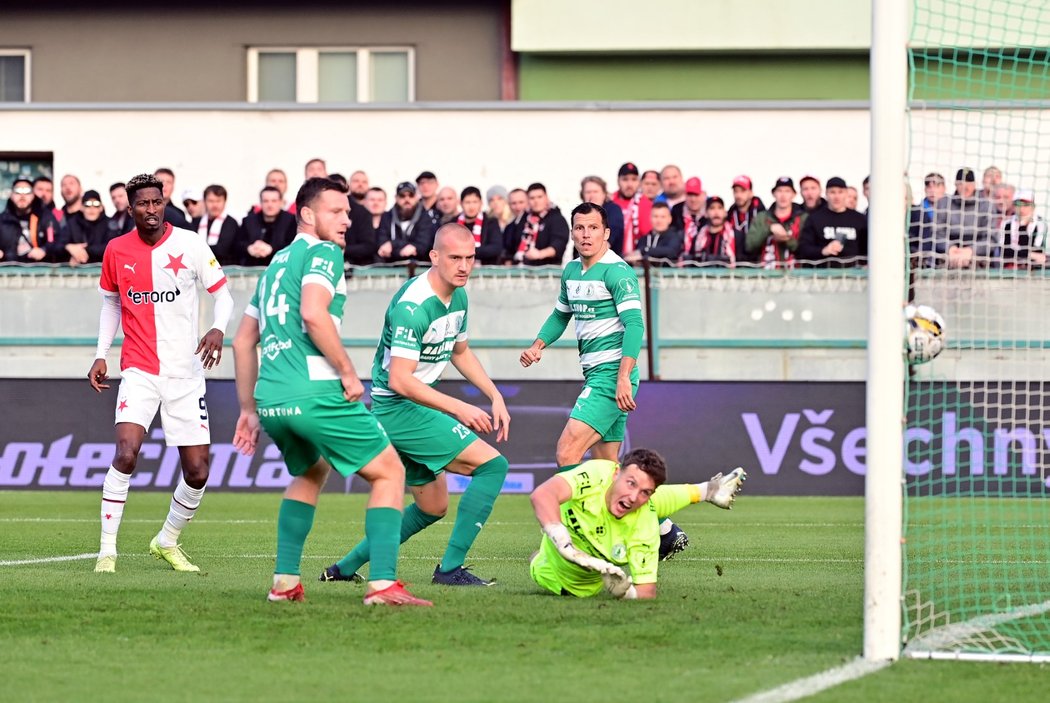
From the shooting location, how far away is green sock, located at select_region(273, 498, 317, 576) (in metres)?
7.91

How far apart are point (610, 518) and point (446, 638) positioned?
1785 mm

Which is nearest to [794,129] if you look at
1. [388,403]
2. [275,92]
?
[275,92]

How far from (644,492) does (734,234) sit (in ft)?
34.4

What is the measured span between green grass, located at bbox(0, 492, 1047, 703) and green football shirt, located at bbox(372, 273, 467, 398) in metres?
1.19

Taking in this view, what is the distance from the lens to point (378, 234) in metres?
18.9

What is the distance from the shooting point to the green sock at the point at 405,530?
8.90 meters

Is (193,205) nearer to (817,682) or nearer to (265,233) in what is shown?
(265,233)

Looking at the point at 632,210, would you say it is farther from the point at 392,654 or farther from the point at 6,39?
the point at 6,39

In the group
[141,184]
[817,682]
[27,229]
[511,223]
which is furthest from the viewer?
[27,229]

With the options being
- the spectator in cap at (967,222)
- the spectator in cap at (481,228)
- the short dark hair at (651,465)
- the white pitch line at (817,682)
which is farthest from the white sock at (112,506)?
the spectator in cap at (481,228)

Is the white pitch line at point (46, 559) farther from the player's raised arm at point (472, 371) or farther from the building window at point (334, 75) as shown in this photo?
the building window at point (334, 75)

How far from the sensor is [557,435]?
17.1 m

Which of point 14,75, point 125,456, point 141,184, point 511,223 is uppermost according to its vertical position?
point 14,75

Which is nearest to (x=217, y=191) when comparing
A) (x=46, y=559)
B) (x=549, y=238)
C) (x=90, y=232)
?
(x=90, y=232)
